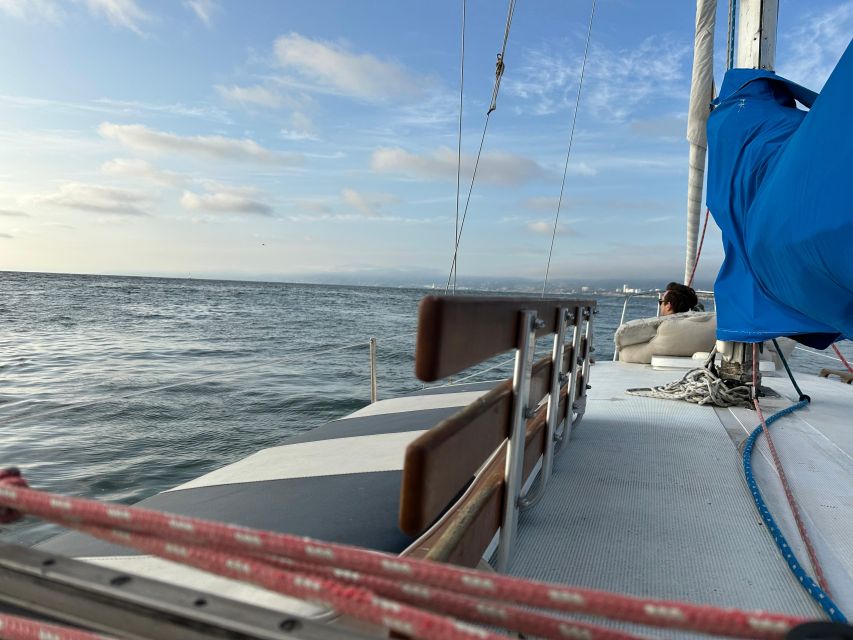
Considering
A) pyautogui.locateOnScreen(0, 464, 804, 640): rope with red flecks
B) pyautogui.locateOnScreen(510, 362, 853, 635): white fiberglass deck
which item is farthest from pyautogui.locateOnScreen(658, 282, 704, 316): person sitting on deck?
pyautogui.locateOnScreen(0, 464, 804, 640): rope with red flecks

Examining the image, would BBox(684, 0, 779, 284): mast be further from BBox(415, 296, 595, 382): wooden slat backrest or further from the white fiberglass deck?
BBox(415, 296, 595, 382): wooden slat backrest

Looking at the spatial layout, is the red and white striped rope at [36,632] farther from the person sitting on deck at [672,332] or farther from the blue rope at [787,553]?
the person sitting on deck at [672,332]

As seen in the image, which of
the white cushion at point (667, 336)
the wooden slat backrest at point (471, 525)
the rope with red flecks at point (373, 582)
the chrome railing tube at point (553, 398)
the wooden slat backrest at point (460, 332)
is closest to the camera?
the rope with red flecks at point (373, 582)

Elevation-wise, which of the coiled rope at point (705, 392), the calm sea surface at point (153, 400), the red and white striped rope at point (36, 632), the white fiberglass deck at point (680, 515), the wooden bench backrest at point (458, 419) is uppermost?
the wooden bench backrest at point (458, 419)

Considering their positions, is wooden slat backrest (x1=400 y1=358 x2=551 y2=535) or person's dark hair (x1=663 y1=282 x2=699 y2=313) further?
person's dark hair (x1=663 y1=282 x2=699 y2=313)

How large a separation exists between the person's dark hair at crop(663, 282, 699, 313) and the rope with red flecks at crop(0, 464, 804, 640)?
6589mm

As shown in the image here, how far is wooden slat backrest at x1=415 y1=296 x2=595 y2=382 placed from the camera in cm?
89

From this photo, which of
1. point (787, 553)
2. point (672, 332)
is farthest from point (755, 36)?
point (787, 553)

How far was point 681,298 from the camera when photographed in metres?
6.69

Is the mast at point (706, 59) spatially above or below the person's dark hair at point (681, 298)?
above

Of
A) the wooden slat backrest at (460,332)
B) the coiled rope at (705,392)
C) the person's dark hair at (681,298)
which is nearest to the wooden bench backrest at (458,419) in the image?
the wooden slat backrest at (460,332)

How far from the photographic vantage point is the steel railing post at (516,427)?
1342mm

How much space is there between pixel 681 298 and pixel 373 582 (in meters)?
6.69

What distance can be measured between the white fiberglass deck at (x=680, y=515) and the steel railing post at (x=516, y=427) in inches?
4.5
